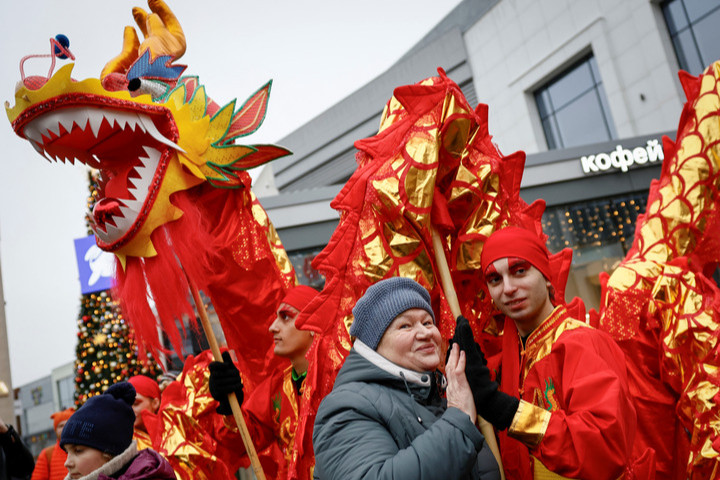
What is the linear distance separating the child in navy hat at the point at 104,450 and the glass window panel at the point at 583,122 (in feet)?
45.5

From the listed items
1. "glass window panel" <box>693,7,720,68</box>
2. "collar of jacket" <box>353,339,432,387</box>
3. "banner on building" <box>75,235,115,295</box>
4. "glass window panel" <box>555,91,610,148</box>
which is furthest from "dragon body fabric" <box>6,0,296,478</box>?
"glass window panel" <box>555,91,610,148</box>

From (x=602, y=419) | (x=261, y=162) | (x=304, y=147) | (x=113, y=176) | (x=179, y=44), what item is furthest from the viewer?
(x=304, y=147)

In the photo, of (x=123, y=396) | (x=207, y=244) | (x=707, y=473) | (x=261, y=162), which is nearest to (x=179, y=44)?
(x=261, y=162)

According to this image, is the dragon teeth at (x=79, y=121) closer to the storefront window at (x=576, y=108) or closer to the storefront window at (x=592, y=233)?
the storefront window at (x=592, y=233)

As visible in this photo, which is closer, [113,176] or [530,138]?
[113,176]

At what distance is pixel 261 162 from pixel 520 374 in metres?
1.49

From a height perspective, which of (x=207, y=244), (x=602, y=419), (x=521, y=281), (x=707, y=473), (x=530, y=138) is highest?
(x=530, y=138)

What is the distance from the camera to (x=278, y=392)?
333 cm

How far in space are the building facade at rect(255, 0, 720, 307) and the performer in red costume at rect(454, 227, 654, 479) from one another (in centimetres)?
715

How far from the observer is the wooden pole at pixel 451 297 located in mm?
1958

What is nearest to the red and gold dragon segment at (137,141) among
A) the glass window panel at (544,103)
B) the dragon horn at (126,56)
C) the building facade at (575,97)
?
the dragon horn at (126,56)

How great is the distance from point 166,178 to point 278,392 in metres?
1.24

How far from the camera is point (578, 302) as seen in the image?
279cm

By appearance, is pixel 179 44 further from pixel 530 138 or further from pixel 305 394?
pixel 530 138
